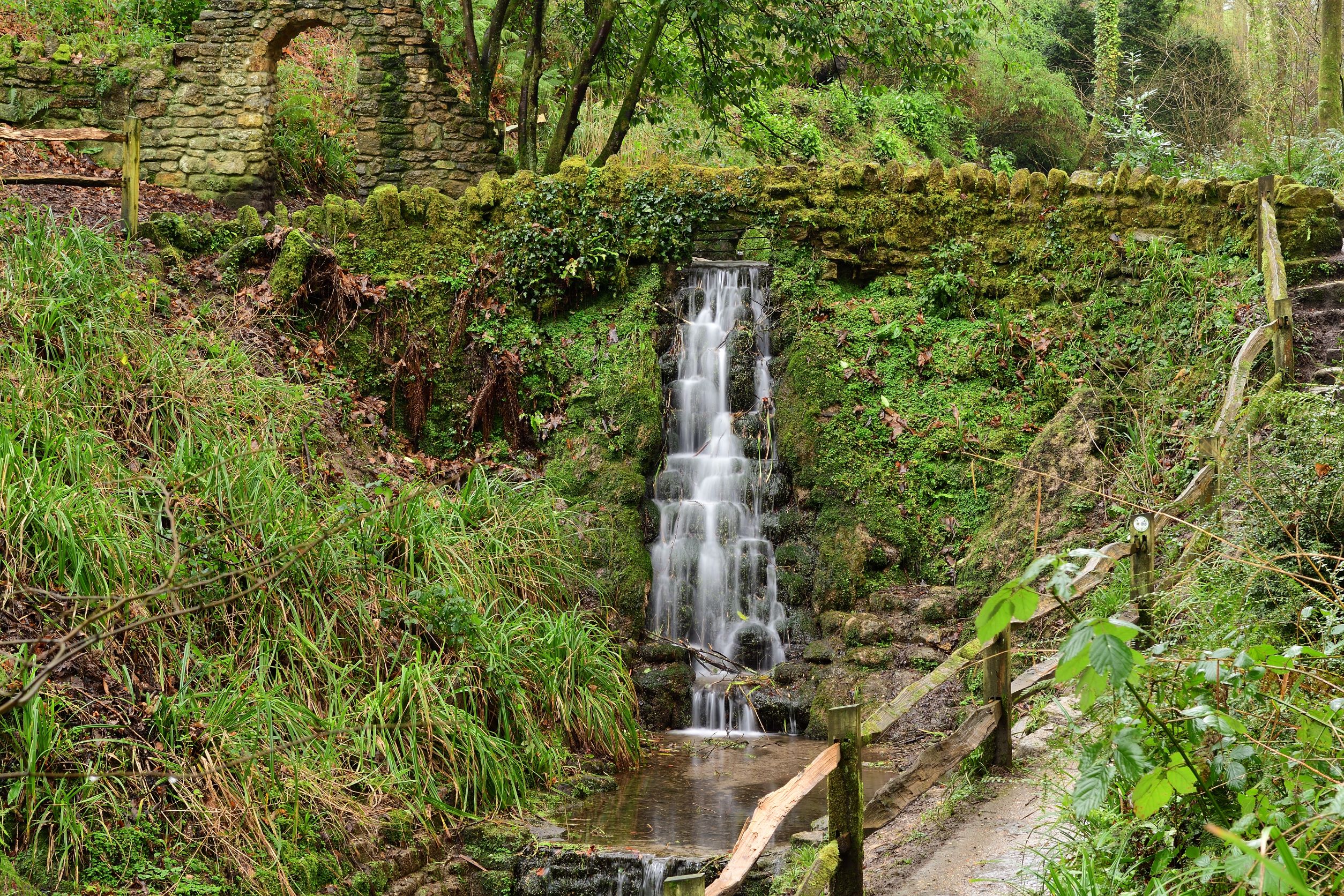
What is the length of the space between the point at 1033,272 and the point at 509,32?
8.62 m

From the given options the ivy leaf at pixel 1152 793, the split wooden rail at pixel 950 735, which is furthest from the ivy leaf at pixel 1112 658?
the ivy leaf at pixel 1152 793

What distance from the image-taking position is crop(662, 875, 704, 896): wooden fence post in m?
3.32

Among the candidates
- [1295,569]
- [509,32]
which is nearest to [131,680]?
[1295,569]

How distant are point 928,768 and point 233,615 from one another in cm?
395

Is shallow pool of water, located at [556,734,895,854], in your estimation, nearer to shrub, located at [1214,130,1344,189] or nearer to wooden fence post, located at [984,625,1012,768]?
wooden fence post, located at [984,625,1012,768]

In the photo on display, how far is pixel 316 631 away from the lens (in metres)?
6.63

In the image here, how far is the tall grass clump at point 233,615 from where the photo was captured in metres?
5.11


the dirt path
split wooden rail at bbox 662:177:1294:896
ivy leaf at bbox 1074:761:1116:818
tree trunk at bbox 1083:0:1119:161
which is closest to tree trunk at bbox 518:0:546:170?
split wooden rail at bbox 662:177:1294:896

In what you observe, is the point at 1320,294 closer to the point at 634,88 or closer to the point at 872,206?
the point at 872,206

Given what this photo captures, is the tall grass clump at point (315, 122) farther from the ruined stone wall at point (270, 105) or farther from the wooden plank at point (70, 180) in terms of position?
the wooden plank at point (70, 180)

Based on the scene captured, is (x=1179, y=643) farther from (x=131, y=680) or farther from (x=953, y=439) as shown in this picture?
(x=131, y=680)

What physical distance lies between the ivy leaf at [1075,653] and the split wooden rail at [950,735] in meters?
0.26

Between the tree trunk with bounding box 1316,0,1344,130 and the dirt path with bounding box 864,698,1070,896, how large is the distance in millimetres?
10477

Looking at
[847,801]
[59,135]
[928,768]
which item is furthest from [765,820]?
[59,135]
